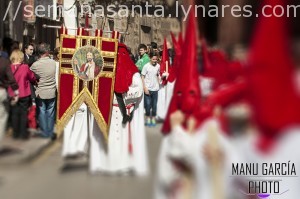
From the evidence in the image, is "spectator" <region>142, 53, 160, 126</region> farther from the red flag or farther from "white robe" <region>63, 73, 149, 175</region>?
the red flag

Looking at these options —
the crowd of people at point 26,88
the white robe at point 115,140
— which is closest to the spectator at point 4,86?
the crowd of people at point 26,88

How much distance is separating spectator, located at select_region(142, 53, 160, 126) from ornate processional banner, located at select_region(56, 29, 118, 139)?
0.71ft

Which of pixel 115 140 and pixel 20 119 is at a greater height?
pixel 20 119

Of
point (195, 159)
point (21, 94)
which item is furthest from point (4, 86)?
point (195, 159)

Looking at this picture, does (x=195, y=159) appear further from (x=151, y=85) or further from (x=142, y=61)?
(x=151, y=85)

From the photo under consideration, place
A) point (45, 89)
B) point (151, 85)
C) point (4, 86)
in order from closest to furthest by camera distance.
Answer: point (4, 86) → point (151, 85) → point (45, 89)

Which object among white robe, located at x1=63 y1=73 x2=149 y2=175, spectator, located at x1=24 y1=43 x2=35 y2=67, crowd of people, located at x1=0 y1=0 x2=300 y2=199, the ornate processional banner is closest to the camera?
crowd of people, located at x1=0 y1=0 x2=300 y2=199

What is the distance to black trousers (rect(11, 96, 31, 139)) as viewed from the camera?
322 centimetres

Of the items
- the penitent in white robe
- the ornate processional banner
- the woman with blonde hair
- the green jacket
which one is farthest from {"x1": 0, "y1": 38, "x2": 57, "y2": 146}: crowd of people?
the green jacket

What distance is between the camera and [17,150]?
303 cm

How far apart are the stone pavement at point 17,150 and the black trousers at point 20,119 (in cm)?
4

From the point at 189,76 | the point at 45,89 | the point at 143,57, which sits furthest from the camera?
the point at 45,89

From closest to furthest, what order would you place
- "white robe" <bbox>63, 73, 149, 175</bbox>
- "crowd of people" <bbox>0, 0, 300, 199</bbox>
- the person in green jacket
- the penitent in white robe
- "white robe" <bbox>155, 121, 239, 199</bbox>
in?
"crowd of people" <bbox>0, 0, 300, 199</bbox> < "white robe" <bbox>155, 121, 239, 199</bbox> < the penitent in white robe < "white robe" <bbox>63, 73, 149, 175</bbox> < the person in green jacket

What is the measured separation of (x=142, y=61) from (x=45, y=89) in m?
0.68
